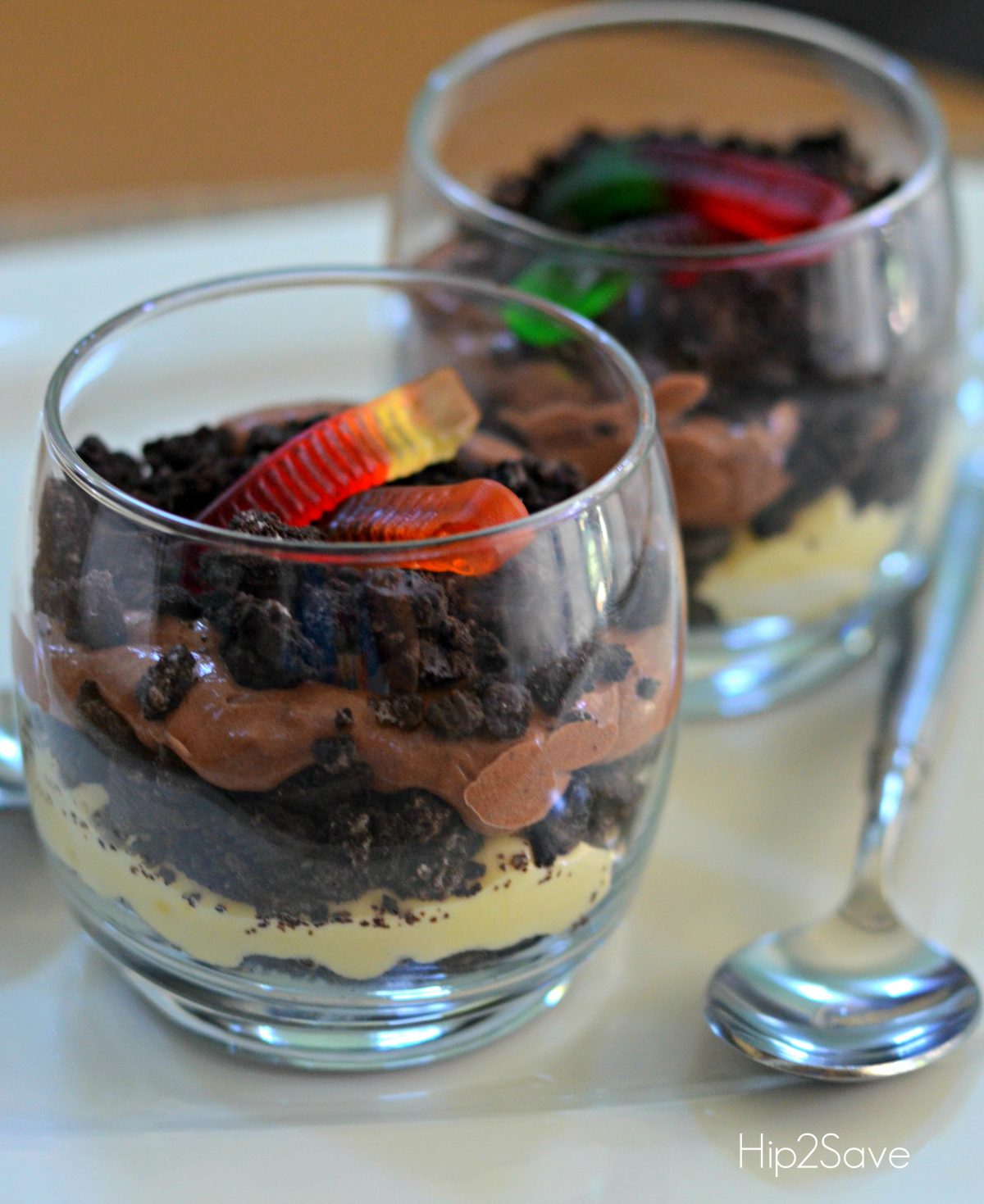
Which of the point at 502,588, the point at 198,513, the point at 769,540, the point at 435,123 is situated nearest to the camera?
the point at 502,588

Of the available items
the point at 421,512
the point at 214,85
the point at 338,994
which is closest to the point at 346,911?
the point at 338,994

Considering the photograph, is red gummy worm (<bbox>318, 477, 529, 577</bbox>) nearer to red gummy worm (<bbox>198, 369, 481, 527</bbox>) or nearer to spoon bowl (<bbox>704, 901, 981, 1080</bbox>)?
red gummy worm (<bbox>198, 369, 481, 527</bbox>)

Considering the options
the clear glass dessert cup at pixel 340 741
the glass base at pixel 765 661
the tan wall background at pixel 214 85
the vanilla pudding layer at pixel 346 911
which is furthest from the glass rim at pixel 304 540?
the tan wall background at pixel 214 85

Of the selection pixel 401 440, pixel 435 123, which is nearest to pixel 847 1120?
pixel 401 440

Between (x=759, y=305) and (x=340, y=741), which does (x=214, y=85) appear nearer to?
(x=759, y=305)

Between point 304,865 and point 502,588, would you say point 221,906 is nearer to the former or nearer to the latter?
point 304,865

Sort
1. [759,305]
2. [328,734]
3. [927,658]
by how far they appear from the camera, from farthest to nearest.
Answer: [927,658], [759,305], [328,734]

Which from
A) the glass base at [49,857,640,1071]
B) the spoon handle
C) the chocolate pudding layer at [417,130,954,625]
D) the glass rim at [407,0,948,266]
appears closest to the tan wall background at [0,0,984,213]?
the glass rim at [407,0,948,266]
